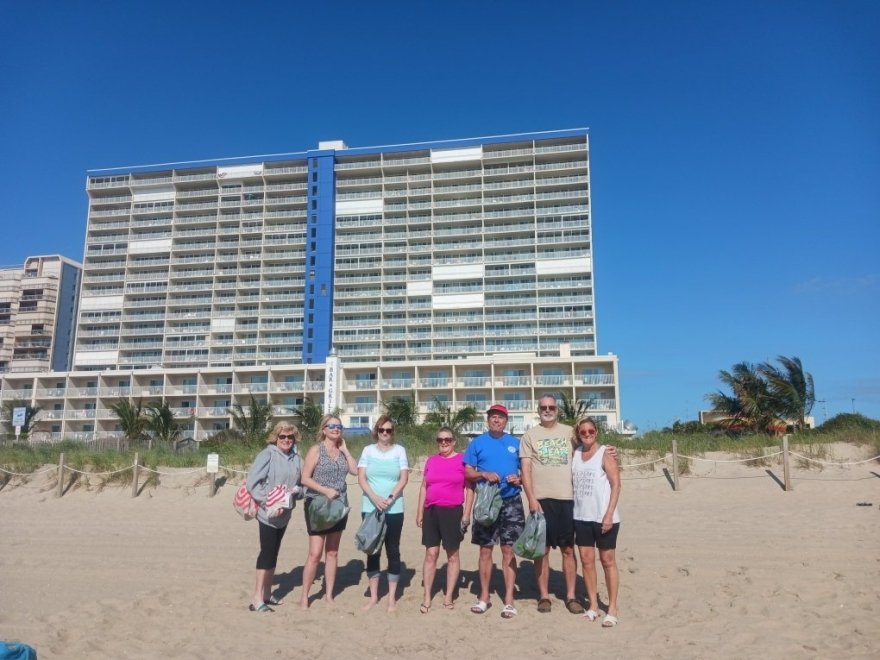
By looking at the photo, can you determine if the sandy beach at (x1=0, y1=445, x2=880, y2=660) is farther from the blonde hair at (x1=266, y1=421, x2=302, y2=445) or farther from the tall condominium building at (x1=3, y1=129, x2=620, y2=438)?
the tall condominium building at (x1=3, y1=129, x2=620, y2=438)

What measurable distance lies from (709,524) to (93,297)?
238 feet

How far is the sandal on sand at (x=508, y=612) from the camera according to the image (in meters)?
5.58

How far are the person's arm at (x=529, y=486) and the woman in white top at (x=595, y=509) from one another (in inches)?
13.6

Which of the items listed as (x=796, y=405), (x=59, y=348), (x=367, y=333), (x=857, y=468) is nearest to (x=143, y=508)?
(x=857, y=468)

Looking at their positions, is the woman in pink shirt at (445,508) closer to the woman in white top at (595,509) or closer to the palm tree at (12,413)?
the woman in white top at (595,509)

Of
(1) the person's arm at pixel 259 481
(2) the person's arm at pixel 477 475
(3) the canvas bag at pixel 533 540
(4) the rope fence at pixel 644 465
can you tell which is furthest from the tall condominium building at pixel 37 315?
Result: (3) the canvas bag at pixel 533 540

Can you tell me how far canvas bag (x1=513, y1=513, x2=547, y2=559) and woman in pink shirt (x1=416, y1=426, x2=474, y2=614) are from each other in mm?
526

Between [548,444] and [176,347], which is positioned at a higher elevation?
[176,347]

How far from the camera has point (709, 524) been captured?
930cm

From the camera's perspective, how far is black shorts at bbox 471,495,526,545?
574 centimetres

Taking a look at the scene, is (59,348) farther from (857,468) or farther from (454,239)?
(857,468)

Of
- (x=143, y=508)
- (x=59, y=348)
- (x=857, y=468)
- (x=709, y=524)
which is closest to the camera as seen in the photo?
(x=709, y=524)

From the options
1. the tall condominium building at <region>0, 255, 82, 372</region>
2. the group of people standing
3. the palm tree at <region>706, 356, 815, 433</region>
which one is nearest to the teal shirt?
the group of people standing

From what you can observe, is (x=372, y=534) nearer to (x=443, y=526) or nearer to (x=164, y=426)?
(x=443, y=526)
